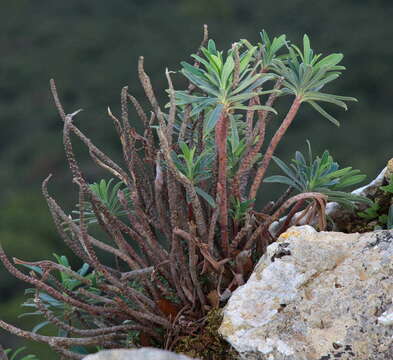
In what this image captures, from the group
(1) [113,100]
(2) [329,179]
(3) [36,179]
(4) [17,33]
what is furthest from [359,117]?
(2) [329,179]

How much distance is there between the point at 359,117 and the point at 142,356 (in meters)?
21.3

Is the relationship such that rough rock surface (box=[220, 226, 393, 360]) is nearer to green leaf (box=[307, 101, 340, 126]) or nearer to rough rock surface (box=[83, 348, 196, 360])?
green leaf (box=[307, 101, 340, 126])

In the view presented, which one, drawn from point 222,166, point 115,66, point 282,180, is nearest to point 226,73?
point 222,166

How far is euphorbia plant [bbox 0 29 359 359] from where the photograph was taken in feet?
5.74

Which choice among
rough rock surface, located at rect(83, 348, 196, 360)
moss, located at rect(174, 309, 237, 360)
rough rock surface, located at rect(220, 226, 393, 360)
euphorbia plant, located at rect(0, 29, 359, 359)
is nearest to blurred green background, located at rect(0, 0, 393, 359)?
euphorbia plant, located at rect(0, 29, 359, 359)

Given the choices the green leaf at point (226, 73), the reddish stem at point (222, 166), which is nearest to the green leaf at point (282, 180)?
the reddish stem at point (222, 166)

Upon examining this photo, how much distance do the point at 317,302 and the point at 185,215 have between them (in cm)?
41

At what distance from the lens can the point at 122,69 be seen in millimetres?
24703

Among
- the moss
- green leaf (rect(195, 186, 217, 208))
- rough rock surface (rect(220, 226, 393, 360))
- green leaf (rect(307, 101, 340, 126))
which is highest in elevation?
green leaf (rect(307, 101, 340, 126))

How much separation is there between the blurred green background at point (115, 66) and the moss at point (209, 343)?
1530 cm

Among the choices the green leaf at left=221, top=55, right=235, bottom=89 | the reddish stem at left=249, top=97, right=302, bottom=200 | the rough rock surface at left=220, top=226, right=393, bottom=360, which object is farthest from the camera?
the reddish stem at left=249, top=97, right=302, bottom=200

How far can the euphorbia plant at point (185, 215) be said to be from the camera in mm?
1749

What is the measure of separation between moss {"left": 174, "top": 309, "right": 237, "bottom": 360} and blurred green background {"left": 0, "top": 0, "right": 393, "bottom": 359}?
15.3 metres

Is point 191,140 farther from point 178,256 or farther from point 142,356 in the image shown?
point 142,356
